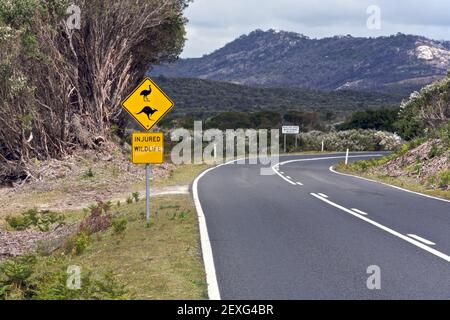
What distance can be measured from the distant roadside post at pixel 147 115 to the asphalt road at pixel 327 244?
185 cm

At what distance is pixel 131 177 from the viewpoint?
25453 millimetres

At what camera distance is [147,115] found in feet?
43.2

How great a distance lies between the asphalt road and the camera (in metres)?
7.80

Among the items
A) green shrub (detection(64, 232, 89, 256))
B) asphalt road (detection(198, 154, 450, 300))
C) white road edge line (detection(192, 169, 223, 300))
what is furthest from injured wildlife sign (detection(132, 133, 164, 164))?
green shrub (detection(64, 232, 89, 256))

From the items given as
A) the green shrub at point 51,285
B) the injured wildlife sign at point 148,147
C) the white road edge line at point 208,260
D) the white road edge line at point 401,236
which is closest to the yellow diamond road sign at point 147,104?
the injured wildlife sign at point 148,147

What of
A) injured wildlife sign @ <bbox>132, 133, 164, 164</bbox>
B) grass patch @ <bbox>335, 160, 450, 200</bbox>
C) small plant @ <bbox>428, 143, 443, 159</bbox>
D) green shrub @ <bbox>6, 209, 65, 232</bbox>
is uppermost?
injured wildlife sign @ <bbox>132, 133, 164, 164</bbox>

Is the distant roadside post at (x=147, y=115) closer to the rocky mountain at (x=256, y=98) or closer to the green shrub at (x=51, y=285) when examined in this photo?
the green shrub at (x=51, y=285)

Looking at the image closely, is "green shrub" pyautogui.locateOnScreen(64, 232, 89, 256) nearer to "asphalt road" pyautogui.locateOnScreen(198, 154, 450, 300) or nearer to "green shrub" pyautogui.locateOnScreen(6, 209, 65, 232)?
"asphalt road" pyautogui.locateOnScreen(198, 154, 450, 300)

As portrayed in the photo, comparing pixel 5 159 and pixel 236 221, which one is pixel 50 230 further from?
pixel 5 159

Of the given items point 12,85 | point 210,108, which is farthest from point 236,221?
point 210,108

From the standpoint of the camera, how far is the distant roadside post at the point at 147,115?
1297cm

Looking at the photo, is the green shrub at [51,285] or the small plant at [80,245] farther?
the small plant at [80,245]

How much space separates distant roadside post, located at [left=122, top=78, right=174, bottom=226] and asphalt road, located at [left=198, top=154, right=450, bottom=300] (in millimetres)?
1848

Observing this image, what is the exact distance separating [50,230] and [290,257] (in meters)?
8.28
